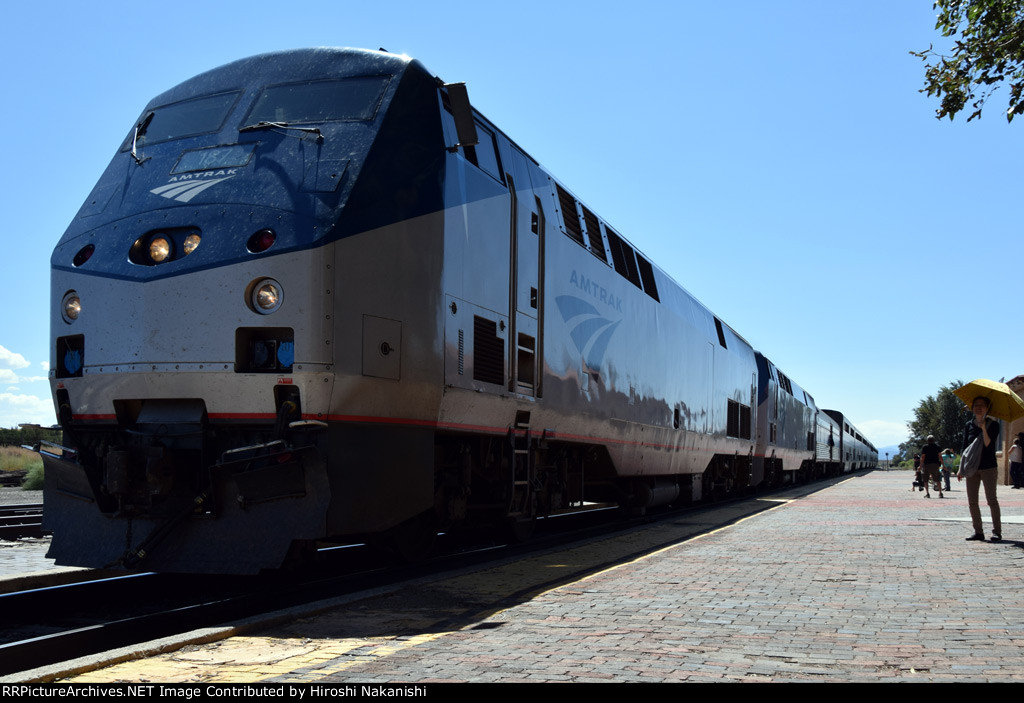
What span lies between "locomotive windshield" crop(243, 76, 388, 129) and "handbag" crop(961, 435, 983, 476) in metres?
7.58

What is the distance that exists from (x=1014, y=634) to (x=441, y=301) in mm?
4329

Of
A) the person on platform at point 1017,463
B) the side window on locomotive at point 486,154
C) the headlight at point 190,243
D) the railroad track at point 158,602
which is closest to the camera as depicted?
the railroad track at point 158,602

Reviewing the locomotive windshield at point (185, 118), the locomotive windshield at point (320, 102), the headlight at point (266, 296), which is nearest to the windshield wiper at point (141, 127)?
the locomotive windshield at point (185, 118)

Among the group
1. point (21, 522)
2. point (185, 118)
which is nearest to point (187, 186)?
point (185, 118)

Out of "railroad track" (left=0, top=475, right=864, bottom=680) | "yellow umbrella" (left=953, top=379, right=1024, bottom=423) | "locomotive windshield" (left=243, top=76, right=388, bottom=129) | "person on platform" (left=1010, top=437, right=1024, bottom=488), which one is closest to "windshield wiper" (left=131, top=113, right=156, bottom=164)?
"locomotive windshield" (left=243, top=76, right=388, bottom=129)

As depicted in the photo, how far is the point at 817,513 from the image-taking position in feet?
50.6

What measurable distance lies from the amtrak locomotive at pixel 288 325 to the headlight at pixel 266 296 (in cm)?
1

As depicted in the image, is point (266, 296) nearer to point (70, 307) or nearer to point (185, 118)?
point (70, 307)

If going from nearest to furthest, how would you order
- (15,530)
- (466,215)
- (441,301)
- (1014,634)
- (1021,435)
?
(1014,634)
(441,301)
(466,215)
(15,530)
(1021,435)

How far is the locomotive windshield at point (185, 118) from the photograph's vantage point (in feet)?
24.1

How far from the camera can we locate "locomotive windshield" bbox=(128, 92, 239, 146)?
24.1 ft

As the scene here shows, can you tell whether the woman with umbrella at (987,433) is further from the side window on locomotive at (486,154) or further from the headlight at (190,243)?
the headlight at (190,243)
